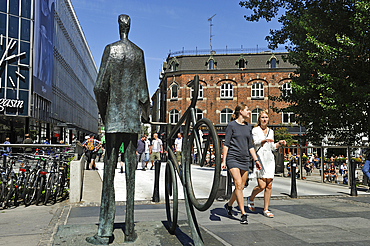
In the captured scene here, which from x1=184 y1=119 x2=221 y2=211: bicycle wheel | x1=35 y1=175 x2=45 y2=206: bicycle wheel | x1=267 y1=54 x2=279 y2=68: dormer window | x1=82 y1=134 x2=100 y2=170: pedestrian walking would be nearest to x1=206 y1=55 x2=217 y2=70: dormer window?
x1=267 y1=54 x2=279 y2=68: dormer window

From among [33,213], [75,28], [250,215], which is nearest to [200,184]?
[250,215]

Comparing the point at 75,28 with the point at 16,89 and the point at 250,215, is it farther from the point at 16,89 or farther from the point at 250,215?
the point at 250,215

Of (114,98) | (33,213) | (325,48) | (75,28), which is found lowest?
(33,213)

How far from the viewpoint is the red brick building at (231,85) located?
1725 inches

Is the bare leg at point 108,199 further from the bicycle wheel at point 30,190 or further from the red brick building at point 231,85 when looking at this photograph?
the red brick building at point 231,85

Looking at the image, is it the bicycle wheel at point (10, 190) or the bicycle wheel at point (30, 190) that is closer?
the bicycle wheel at point (10, 190)

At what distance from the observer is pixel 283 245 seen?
177 inches

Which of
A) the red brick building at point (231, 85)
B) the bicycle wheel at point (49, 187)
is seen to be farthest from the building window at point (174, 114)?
the bicycle wheel at point (49, 187)

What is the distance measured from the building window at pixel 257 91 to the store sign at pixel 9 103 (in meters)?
27.1

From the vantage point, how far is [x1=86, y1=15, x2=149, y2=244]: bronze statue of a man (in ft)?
13.8

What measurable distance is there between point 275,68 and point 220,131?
10288mm

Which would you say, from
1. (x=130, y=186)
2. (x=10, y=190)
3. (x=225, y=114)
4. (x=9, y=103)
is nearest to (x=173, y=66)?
(x=225, y=114)

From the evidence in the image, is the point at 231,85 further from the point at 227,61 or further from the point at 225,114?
the point at 225,114

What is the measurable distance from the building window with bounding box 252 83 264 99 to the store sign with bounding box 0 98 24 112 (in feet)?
89.0
